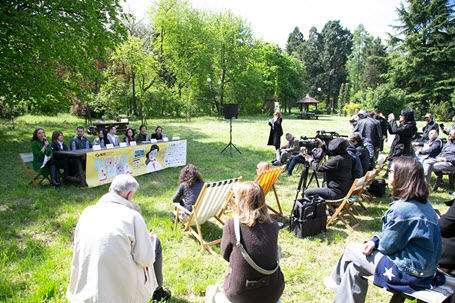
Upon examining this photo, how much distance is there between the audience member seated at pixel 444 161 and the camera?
675 centimetres

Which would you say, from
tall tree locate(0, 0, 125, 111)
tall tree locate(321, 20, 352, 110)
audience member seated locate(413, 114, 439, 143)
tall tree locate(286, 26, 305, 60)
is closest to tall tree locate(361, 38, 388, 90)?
tall tree locate(321, 20, 352, 110)

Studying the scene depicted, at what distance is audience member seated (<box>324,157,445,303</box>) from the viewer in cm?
237

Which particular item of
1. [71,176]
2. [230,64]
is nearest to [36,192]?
[71,176]

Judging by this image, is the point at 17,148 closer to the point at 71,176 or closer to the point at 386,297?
the point at 71,176

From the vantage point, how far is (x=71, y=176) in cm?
735

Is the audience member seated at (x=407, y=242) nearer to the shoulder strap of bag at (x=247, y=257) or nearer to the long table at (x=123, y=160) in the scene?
the shoulder strap of bag at (x=247, y=257)

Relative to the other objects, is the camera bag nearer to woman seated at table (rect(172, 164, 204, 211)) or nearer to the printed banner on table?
woman seated at table (rect(172, 164, 204, 211))

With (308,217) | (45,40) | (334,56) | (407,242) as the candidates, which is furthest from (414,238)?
(334,56)

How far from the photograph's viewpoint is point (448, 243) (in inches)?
110

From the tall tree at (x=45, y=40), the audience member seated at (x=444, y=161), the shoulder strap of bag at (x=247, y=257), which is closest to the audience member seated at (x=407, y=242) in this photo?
the shoulder strap of bag at (x=247, y=257)

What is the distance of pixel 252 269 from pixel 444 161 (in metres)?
7.03

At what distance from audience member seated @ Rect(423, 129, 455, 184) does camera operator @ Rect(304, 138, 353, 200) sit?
3325 millimetres

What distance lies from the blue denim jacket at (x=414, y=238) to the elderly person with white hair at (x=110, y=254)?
217 centimetres

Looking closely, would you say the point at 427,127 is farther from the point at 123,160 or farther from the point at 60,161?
the point at 60,161
